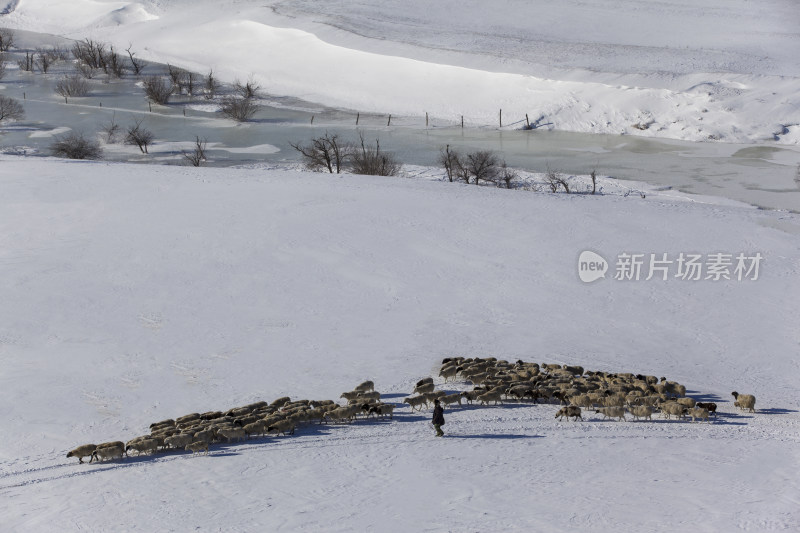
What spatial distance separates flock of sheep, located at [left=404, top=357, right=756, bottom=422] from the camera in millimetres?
17844

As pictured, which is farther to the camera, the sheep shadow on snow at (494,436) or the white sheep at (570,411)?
the white sheep at (570,411)

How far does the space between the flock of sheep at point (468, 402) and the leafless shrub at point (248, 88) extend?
38.6 metres

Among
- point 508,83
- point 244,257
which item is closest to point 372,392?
point 244,257

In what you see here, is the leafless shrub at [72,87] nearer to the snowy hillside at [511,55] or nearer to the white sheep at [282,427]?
the snowy hillside at [511,55]

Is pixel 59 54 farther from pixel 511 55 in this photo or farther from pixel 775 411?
pixel 775 411

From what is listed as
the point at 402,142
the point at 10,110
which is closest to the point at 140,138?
the point at 10,110

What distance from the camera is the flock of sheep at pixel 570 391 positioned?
58.5 feet

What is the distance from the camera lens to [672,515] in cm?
1336

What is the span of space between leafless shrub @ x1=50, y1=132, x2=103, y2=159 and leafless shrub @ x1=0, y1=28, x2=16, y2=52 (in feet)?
100

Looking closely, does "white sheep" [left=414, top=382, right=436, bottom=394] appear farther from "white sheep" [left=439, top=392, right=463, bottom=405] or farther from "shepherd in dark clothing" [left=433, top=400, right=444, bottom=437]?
"shepherd in dark clothing" [left=433, top=400, right=444, bottom=437]

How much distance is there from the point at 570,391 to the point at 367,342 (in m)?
5.71

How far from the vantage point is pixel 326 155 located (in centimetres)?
4062

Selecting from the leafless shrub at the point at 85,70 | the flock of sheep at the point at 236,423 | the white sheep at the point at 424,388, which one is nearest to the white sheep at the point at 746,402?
the white sheep at the point at 424,388

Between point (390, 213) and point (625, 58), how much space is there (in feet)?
99.2
